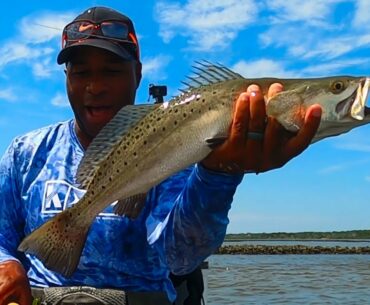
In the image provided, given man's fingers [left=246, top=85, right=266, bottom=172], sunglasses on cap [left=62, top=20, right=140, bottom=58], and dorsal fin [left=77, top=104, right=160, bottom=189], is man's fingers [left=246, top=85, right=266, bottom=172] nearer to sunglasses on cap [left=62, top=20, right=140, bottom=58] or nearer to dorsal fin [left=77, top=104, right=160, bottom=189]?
dorsal fin [left=77, top=104, right=160, bottom=189]

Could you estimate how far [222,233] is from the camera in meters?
4.39

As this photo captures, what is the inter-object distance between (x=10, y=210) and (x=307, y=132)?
7.59 ft

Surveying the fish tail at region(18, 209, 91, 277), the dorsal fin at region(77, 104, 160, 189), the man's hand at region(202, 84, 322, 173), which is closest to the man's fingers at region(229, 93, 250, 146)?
the man's hand at region(202, 84, 322, 173)

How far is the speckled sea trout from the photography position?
3.94 m

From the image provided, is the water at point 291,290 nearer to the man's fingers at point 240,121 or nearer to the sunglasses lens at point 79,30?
the sunglasses lens at point 79,30

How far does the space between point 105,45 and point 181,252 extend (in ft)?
5.07

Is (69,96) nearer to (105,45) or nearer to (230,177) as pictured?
(105,45)

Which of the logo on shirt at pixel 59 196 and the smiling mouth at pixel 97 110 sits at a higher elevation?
the smiling mouth at pixel 97 110

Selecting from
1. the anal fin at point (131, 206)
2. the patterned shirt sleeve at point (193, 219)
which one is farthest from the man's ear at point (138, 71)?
the anal fin at point (131, 206)

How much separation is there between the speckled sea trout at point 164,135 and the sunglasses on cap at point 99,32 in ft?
3.02

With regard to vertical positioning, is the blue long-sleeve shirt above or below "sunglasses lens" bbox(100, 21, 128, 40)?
below

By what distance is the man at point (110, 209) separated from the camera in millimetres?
4082

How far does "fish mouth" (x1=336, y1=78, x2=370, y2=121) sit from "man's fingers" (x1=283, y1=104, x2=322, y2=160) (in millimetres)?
128

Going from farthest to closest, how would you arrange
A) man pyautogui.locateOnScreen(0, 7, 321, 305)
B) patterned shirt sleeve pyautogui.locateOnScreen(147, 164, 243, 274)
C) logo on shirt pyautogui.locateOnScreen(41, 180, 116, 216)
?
logo on shirt pyautogui.locateOnScreen(41, 180, 116, 216) < patterned shirt sleeve pyautogui.locateOnScreen(147, 164, 243, 274) < man pyautogui.locateOnScreen(0, 7, 321, 305)
